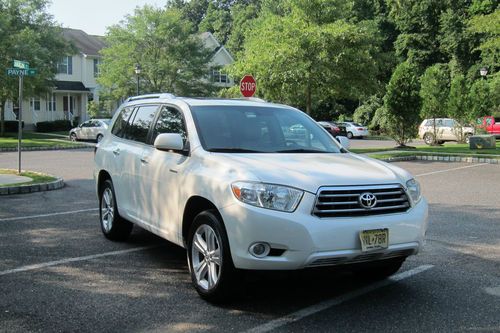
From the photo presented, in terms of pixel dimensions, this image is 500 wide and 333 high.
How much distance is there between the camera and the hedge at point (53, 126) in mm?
43625

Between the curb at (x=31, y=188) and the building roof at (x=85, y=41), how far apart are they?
134ft

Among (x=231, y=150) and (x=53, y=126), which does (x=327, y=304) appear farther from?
(x=53, y=126)

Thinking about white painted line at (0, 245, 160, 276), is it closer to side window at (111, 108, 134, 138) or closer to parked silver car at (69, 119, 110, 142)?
side window at (111, 108, 134, 138)

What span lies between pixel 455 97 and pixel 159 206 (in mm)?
26026

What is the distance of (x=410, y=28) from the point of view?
188ft

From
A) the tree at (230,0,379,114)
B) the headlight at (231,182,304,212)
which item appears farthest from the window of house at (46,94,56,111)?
the headlight at (231,182,304,212)

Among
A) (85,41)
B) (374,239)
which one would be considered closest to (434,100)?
(374,239)

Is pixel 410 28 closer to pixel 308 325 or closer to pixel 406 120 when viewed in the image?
pixel 406 120

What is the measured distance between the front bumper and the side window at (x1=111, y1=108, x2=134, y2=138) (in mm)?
3186

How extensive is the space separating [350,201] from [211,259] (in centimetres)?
133

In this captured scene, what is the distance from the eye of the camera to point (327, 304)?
4.87m

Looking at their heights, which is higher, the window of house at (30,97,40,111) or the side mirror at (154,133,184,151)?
the window of house at (30,97,40,111)

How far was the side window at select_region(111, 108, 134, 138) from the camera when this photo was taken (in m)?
7.29

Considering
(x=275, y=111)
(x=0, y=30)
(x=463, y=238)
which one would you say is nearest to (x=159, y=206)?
(x=275, y=111)
